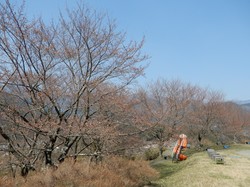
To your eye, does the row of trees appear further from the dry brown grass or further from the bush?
the bush

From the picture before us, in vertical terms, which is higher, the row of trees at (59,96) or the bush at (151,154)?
the row of trees at (59,96)

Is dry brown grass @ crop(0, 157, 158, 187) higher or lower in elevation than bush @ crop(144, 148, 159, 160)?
higher

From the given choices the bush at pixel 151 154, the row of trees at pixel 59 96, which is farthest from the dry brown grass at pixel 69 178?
the bush at pixel 151 154

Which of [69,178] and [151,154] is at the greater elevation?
[69,178]

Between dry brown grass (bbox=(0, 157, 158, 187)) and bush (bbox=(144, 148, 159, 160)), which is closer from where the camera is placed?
dry brown grass (bbox=(0, 157, 158, 187))

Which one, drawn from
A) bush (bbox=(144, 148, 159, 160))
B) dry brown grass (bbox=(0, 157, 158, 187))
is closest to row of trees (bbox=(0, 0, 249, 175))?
dry brown grass (bbox=(0, 157, 158, 187))

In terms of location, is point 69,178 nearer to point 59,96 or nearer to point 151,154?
point 59,96

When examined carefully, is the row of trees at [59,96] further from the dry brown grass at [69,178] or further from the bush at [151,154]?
the bush at [151,154]

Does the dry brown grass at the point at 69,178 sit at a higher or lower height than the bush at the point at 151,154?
higher

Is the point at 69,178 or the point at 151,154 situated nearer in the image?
the point at 69,178

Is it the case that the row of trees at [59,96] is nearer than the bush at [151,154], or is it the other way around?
the row of trees at [59,96]

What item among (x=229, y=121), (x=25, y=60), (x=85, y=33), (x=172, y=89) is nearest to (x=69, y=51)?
(x=85, y=33)

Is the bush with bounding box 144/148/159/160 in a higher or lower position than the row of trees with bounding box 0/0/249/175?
lower

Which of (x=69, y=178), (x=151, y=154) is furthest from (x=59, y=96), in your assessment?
(x=151, y=154)
